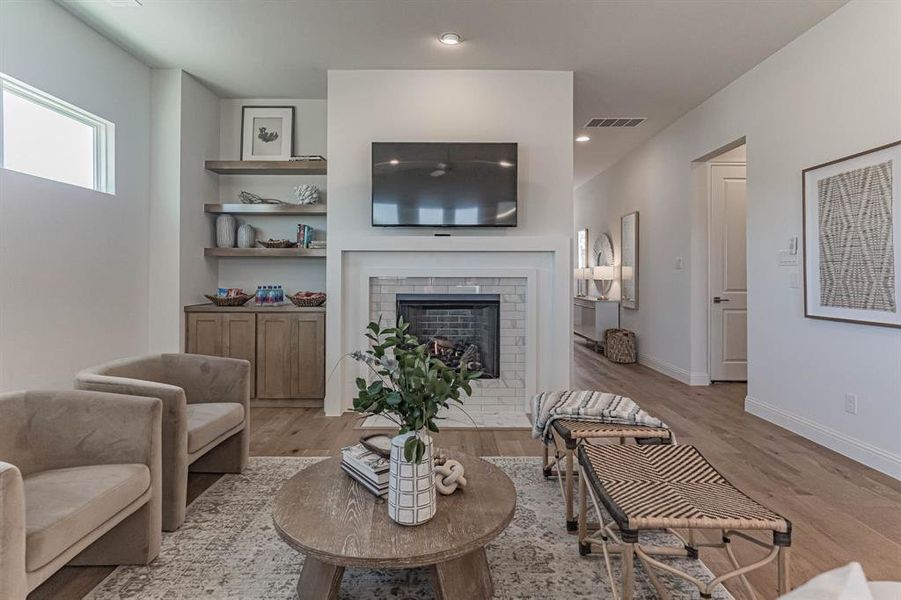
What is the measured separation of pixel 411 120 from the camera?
392cm

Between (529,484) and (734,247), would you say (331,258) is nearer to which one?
(529,484)

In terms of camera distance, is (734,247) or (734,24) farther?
(734,247)

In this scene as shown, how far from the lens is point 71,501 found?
1.49 metres

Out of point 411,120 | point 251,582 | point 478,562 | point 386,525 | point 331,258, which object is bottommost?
point 251,582

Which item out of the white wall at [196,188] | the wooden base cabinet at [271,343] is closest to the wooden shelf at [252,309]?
the wooden base cabinet at [271,343]

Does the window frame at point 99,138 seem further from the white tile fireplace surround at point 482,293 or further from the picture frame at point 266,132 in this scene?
the white tile fireplace surround at point 482,293

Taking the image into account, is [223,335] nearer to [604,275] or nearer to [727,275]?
[727,275]

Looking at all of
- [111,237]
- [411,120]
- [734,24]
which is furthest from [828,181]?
[111,237]

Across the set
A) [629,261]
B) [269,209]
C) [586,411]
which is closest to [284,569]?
[586,411]

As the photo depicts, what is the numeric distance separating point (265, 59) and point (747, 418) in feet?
15.5

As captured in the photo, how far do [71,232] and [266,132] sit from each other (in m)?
1.95

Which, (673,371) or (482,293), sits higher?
(482,293)

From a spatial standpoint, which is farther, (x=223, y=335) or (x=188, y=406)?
(x=223, y=335)

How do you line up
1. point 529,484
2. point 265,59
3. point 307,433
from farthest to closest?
point 265,59 → point 307,433 → point 529,484
